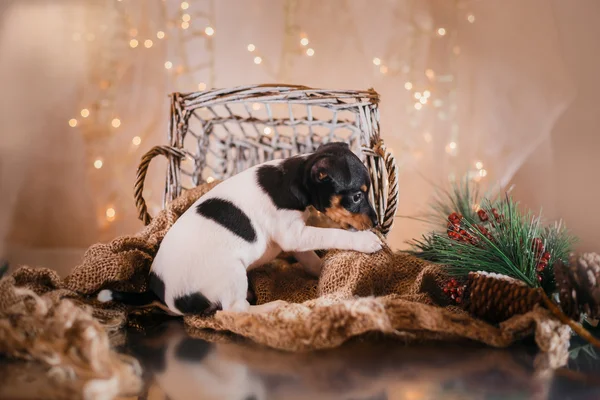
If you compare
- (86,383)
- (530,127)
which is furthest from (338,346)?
(530,127)

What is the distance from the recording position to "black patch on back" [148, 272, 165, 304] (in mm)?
1192

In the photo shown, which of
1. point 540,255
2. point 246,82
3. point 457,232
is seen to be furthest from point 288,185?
point 246,82

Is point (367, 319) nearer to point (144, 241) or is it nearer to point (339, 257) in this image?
point (339, 257)

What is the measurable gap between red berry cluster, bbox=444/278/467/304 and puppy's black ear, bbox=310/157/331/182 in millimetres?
378

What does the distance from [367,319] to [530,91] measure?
1618 mm

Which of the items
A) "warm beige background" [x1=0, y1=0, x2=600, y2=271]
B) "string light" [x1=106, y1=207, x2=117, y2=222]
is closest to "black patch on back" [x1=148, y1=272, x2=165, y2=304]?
"warm beige background" [x1=0, y1=0, x2=600, y2=271]

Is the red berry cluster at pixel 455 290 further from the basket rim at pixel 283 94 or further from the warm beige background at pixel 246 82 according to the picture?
the warm beige background at pixel 246 82

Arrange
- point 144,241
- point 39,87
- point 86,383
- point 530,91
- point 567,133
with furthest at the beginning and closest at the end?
point 39,87 < point 530,91 < point 567,133 < point 144,241 < point 86,383

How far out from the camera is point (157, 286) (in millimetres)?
1207

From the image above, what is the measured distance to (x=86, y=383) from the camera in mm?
800

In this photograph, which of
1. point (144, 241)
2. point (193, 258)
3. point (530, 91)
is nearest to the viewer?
point (193, 258)

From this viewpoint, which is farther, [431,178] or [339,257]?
[431,178]

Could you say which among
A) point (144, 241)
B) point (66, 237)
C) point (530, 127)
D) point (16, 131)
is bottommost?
point (66, 237)

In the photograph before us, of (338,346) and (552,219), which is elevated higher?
(552,219)
